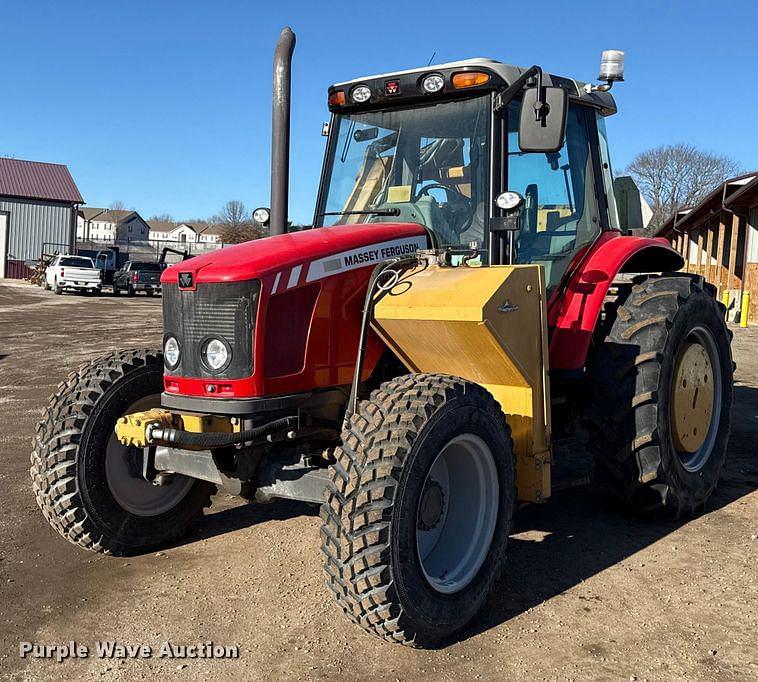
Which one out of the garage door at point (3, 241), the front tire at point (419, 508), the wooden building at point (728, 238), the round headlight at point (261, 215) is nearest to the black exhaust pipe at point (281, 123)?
the round headlight at point (261, 215)

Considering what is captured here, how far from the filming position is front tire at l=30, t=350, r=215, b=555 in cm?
420

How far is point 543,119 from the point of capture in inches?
153

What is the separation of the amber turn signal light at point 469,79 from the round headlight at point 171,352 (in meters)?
2.13

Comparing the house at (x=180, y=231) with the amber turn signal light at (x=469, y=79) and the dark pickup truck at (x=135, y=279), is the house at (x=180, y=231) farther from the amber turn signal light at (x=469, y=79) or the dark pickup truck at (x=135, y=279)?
the amber turn signal light at (x=469, y=79)

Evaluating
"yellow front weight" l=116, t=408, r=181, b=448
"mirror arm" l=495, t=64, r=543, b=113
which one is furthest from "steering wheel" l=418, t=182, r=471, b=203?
"yellow front weight" l=116, t=408, r=181, b=448

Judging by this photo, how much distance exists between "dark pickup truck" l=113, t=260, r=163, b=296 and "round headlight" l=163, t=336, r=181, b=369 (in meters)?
29.3

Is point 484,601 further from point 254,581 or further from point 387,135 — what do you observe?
point 387,135

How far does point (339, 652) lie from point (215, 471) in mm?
1052

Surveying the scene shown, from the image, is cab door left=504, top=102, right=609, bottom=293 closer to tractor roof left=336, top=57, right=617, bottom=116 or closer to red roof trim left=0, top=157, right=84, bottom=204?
tractor roof left=336, top=57, right=617, bottom=116

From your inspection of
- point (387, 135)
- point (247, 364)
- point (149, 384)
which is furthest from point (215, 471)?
point (387, 135)

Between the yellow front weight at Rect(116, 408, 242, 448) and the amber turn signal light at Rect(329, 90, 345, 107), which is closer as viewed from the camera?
the yellow front weight at Rect(116, 408, 242, 448)

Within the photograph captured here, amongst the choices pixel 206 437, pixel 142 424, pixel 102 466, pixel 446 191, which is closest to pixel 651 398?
pixel 446 191

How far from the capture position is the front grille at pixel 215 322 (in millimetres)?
3592

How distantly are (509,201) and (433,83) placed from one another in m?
0.94
